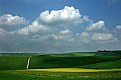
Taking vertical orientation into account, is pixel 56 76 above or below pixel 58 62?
below

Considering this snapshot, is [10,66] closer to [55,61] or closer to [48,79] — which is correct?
[55,61]

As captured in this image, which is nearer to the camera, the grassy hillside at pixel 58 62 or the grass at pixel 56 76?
the grass at pixel 56 76

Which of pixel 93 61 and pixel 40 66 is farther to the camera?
pixel 93 61

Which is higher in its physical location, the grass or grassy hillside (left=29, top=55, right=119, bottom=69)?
grassy hillside (left=29, top=55, right=119, bottom=69)

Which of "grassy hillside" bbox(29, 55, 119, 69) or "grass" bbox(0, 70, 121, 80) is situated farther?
"grassy hillside" bbox(29, 55, 119, 69)

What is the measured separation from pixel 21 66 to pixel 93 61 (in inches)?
1403

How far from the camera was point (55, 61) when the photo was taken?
119 meters

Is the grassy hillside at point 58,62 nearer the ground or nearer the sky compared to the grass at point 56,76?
nearer the sky

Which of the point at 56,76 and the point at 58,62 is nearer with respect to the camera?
the point at 56,76

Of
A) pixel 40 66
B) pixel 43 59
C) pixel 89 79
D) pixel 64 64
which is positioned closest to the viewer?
pixel 89 79

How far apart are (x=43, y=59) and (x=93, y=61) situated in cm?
2264

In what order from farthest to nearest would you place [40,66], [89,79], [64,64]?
[64,64], [40,66], [89,79]

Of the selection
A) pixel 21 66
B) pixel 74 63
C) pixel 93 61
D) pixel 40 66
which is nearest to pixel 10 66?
pixel 21 66

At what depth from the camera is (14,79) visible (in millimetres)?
48781
